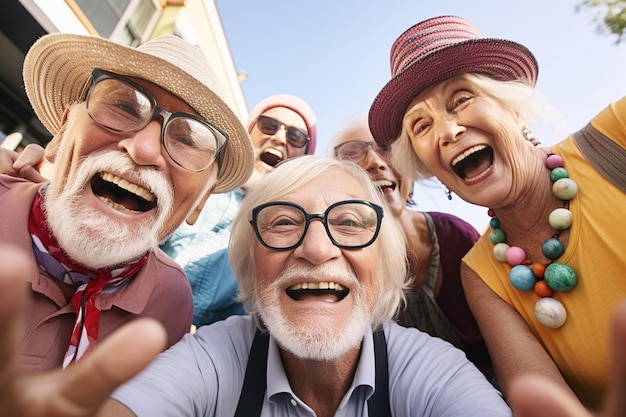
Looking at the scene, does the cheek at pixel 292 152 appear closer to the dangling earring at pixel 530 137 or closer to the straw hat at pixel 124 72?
the straw hat at pixel 124 72

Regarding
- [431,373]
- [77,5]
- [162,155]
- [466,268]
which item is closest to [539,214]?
[466,268]

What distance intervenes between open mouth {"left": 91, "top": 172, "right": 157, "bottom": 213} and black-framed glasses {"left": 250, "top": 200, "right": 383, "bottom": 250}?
488mm

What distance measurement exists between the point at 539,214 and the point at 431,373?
0.94 meters

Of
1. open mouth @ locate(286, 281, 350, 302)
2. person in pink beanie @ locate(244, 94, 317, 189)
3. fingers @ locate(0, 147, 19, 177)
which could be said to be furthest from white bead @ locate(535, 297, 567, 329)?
fingers @ locate(0, 147, 19, 177)

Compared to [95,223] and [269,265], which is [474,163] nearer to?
[269,265]

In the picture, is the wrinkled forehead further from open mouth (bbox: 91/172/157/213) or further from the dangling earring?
the dangling earring

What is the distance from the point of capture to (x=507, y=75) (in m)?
1.74

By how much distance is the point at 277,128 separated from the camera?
10.5 feet

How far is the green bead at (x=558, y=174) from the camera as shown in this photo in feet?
4.81

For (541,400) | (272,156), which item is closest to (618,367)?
(541,400)

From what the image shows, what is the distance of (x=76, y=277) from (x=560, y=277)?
2.05m

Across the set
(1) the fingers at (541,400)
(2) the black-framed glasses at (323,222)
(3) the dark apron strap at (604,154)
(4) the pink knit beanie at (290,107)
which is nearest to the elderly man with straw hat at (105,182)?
(2) the black-framed glasses at (323,222)

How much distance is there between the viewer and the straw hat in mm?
1391

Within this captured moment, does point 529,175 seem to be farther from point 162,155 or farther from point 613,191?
point 162,155
